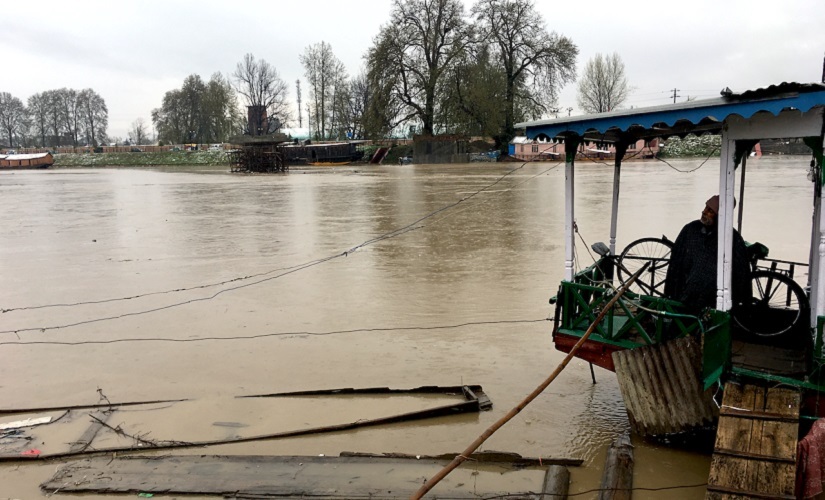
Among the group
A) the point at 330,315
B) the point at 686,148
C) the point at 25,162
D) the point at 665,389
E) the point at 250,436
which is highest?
the point at 686,148

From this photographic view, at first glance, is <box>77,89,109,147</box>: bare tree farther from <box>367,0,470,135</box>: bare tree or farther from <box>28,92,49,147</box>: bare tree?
<box>367,0,470,135</box>: bare tree

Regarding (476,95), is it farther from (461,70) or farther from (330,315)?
(330,315)

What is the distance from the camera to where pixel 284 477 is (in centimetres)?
491

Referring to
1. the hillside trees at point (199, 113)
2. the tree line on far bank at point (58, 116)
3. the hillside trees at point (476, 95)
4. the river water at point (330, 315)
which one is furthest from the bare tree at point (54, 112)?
the river water at point (330, 315)

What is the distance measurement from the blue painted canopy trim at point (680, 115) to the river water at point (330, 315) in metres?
2.69

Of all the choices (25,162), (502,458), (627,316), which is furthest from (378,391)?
(25,162)

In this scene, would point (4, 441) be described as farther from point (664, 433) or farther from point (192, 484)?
point (664, 433)

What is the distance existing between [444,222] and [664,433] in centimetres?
1452

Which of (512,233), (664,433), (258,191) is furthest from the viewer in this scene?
(258,191)

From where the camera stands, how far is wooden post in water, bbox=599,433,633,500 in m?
4.52

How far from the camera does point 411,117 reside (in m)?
62.1

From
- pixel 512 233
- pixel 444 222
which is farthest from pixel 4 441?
pixel 444 222

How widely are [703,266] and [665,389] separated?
1109 millimetres

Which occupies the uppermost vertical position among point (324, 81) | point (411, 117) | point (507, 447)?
point (324, 81)
